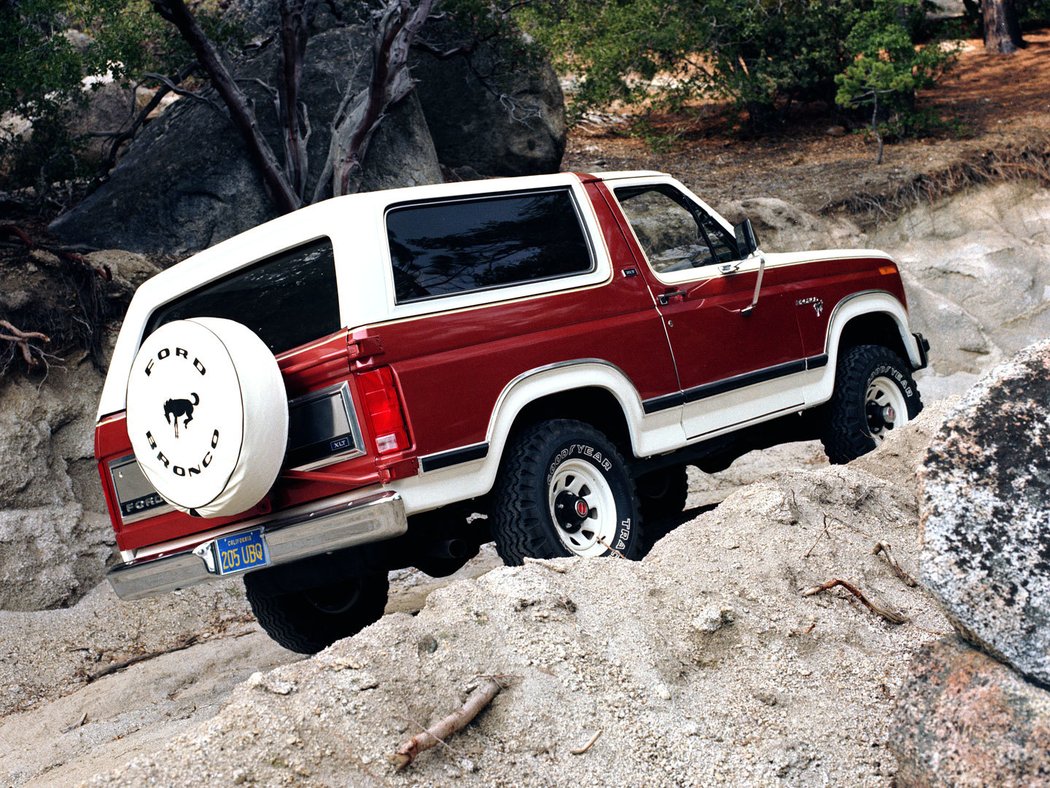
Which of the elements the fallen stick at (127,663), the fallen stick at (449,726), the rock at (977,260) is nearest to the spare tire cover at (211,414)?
the fallen stick at (449,726)

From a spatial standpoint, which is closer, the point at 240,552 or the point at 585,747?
the point at 585,747

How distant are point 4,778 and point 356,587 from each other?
1.79 meters

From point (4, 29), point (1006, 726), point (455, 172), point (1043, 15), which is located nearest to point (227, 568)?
point (1006, 726)

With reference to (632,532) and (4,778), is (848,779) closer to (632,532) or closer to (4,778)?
(632,532)

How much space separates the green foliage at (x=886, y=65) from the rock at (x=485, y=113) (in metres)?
4.00

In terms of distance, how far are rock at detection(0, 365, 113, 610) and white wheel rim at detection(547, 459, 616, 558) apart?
475 cm

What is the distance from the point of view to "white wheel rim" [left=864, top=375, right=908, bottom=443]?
7.09 metres

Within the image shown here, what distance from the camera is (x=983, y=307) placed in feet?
45.5

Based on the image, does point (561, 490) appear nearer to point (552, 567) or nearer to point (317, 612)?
point (552, 567)

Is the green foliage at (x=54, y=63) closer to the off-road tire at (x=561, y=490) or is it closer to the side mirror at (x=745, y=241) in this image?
the side mirror at (x=745, y=241)

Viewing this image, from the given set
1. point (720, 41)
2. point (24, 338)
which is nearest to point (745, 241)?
point (24, 338)

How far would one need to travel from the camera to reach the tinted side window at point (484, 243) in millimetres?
4949

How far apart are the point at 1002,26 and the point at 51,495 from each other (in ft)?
54.3

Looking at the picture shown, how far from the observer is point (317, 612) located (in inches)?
231
